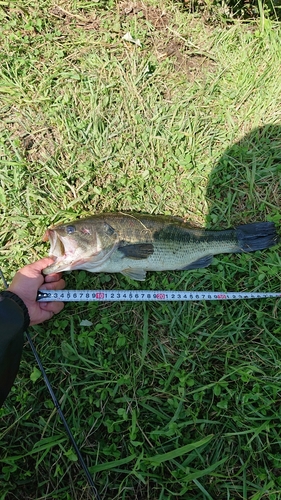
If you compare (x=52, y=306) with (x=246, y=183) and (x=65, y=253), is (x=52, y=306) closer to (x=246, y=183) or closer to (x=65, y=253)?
(x=65, y=253)

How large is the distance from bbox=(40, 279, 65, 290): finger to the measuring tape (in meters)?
0.05

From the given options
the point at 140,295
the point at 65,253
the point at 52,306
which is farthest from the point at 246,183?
the point at 52,306

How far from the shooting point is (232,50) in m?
4.04

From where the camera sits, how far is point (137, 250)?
3307mm

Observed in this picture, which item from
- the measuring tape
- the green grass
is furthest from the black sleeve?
the green grass

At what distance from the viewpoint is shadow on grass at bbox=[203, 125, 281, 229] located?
3742 millimetres

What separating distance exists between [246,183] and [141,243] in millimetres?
1404

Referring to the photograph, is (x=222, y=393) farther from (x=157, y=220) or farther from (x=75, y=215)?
(x=75, y=215)

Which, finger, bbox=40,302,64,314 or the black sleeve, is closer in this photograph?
the black sleeve

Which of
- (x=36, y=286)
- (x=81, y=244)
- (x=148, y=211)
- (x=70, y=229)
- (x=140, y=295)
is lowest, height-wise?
(x=140, y=295)

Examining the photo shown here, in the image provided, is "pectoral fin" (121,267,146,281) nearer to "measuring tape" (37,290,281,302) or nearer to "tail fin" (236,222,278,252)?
"measuring tape" (37,290,281,302)

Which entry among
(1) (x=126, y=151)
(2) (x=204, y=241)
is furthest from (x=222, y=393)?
(1) (x=126, y=151)

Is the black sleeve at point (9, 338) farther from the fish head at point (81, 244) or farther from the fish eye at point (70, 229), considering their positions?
the fish eye at point (70, 229)

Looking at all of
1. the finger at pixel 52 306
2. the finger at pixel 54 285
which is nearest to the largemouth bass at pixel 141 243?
the finger at pixel 54 285
